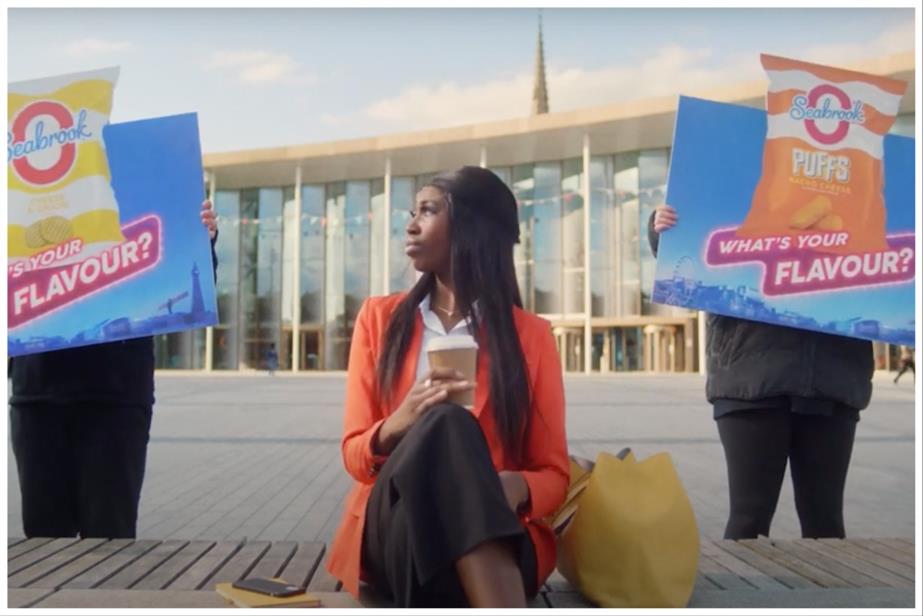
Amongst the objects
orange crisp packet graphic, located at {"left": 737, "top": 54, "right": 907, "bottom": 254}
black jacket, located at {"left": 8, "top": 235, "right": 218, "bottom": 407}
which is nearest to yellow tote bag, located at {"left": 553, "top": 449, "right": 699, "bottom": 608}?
orange crisp packet graphic, located at {"left": 737, "top": 54, "right": 907, "bottom": 254}

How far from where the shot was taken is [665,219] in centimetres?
332

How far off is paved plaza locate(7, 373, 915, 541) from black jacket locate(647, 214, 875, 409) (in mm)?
1980

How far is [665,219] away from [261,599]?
1895 millimetres

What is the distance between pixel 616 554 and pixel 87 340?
1.95 m

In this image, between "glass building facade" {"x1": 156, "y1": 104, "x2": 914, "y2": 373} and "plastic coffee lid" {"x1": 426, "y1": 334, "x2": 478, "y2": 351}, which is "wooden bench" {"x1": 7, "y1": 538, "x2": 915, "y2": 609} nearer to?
"plastic coffee lid" {"x1": 426, "y1": 334, "x2": 478, "y2": 351}

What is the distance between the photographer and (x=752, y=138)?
11.2 ft

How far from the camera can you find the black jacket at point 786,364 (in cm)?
337

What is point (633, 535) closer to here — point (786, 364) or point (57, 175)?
point (786, 364)

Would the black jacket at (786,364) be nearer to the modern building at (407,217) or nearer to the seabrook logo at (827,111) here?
the seabrook logo at (827,111)

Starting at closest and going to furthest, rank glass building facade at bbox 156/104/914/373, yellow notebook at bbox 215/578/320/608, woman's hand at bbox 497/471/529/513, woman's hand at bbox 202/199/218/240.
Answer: woman's hand at bbox 497/471/529/513
yellow notebook at bbox 215/578/320/608
woman's hand at bbox 202/199/218/240
glass building facade at bbox 156/104/914/373

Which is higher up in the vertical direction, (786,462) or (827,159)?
(827,159)

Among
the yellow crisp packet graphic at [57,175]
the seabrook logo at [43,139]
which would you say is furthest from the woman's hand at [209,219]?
the seabrook logo at [43,139]

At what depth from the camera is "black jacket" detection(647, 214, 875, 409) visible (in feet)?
11.1

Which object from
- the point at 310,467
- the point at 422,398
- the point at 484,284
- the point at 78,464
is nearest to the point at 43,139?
the point at 78,464
